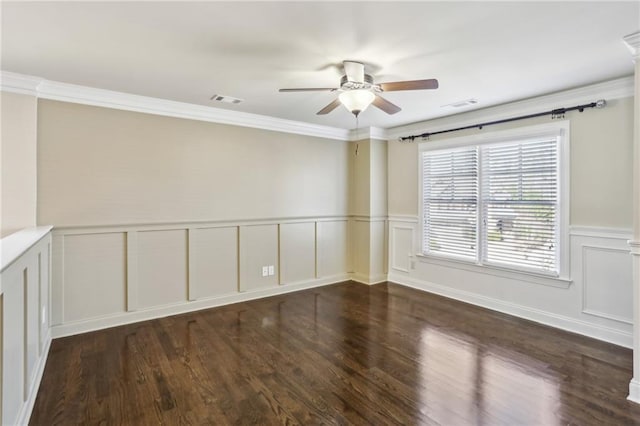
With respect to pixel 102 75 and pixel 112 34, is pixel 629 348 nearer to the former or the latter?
pixel 112 34

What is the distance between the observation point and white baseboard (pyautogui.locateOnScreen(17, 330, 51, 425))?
1.97 meters

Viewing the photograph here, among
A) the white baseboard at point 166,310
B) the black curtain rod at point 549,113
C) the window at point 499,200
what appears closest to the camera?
the black curtain rod at point 549,113

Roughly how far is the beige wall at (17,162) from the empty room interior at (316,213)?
2 centimetres

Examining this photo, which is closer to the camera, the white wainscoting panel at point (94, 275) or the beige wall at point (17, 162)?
the beige wall at point (17, 162)

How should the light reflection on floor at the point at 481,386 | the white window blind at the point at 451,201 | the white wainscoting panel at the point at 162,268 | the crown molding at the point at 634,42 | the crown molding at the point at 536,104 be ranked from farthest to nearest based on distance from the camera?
the white window blind at the point at 451,201 < the white wainscoting panel at the point at 162,268 < the crown molding at the point at 536,104 < the crown molding at the point at 634,42 < the light reflection on floor at the point at 481,386

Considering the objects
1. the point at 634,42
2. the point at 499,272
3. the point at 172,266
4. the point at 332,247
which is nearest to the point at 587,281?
the point at 499,272

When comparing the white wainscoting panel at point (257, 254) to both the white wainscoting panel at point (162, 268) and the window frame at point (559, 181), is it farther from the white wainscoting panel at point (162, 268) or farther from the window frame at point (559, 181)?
the window frame at point (559, 181)

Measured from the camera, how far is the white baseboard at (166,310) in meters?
3.40

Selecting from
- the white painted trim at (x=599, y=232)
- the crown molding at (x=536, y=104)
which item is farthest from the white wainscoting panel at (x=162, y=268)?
the white painted trim at (x=599, y=232)

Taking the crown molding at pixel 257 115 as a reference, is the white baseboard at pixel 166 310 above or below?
below

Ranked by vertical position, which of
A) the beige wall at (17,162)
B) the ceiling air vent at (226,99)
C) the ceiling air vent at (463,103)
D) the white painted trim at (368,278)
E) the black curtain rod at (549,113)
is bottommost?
the white painted trim at (368,278)

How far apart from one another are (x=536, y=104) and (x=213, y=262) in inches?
162

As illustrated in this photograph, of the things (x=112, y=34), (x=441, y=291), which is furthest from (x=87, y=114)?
(x=441, y=291)

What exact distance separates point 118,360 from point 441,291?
151 inches
